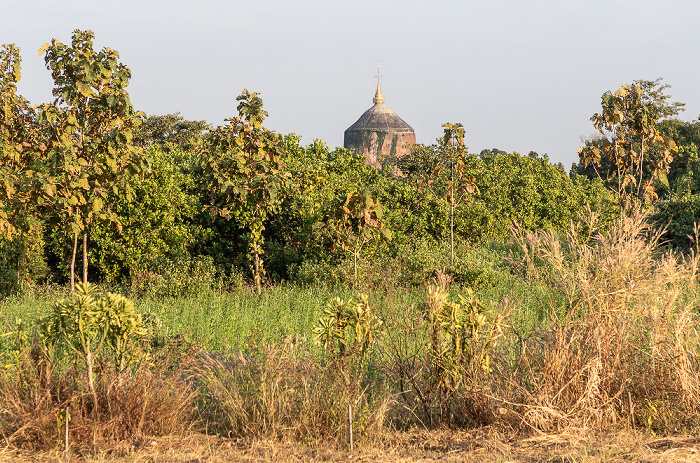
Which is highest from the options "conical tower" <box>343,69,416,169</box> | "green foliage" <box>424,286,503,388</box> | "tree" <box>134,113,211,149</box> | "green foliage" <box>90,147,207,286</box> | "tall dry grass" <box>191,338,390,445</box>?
"conical tower" <box>343,69,416,169</box>

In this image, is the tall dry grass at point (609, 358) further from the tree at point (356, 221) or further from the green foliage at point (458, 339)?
the tree at point (356, 221)

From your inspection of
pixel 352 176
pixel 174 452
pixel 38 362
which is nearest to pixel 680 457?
pixel 174 452

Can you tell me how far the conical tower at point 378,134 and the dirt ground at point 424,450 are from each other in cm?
4502

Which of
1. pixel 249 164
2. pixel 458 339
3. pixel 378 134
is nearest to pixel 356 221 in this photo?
pixel 249 164

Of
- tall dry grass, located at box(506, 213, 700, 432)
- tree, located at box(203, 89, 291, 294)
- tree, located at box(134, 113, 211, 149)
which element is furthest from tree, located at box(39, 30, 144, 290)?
tree, located at box(134, 113, 211, 149)

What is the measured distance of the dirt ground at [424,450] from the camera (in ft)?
13.2

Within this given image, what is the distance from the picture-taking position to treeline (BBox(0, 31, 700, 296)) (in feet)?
28.5

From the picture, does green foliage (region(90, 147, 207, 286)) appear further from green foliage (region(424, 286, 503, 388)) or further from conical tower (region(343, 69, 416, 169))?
conical tower (region(343, 69, 416, 169))

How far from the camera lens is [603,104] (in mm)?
8953

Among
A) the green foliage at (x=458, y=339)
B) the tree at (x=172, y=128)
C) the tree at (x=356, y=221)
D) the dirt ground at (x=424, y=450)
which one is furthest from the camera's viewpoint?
the tree at (x=172, y=128)

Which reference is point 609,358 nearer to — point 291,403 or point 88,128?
point 291,403

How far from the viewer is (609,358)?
4.73 meters

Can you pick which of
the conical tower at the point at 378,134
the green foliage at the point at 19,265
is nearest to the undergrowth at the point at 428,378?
the green foliage at the point at 19,265

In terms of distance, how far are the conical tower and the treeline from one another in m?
32.1
